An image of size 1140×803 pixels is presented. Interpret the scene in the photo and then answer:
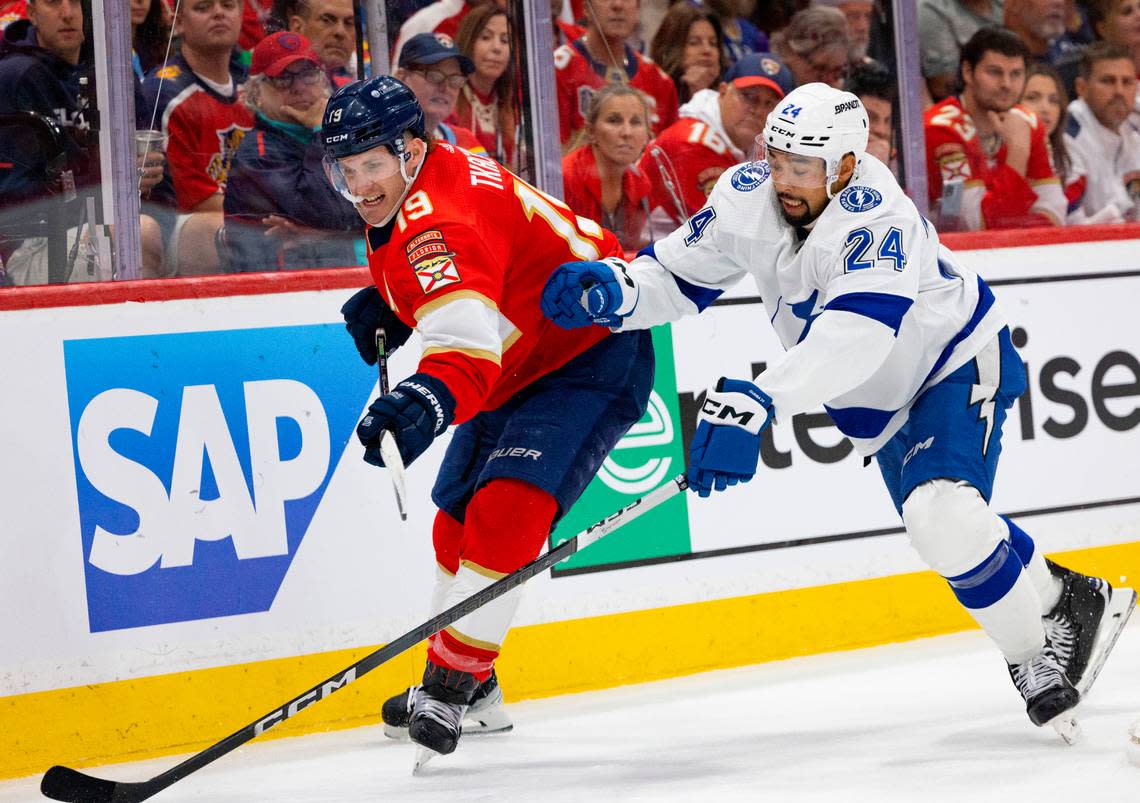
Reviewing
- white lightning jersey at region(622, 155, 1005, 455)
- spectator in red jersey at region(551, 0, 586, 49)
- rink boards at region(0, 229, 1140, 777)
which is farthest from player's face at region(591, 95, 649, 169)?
white lightning jersey at region(622, 155, 1005, 455)

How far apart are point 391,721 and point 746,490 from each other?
4.13 ft

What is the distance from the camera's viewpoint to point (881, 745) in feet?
9.81

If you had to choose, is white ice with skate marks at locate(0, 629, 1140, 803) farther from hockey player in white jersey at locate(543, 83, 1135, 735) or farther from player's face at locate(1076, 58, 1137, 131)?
player's face at locate(1076, 58, 1137, 131)

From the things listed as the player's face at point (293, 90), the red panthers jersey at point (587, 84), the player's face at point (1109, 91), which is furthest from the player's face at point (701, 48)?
the player's face at point (1109, 91)

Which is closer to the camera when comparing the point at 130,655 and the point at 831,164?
the point at 831,164

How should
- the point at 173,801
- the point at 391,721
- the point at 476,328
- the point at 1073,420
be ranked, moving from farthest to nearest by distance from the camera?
the point at 1073,420
the point at 391,721
the point at 173,801
the point at 476,328

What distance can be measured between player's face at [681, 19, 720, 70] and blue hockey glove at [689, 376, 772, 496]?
87.7 inches

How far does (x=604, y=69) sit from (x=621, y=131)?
200 millimetres

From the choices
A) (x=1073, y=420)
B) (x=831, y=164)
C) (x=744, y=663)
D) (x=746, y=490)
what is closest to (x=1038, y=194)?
(x=1073, y=420)

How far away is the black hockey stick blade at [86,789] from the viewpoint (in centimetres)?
270

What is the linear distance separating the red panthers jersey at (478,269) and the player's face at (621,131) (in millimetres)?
1081

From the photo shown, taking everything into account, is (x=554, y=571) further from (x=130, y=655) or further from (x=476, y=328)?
(x=476, y=328)

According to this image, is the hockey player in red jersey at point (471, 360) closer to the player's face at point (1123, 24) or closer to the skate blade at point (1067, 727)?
the skate blade at point (1067, 727)

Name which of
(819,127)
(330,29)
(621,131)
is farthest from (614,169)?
(819,127)
